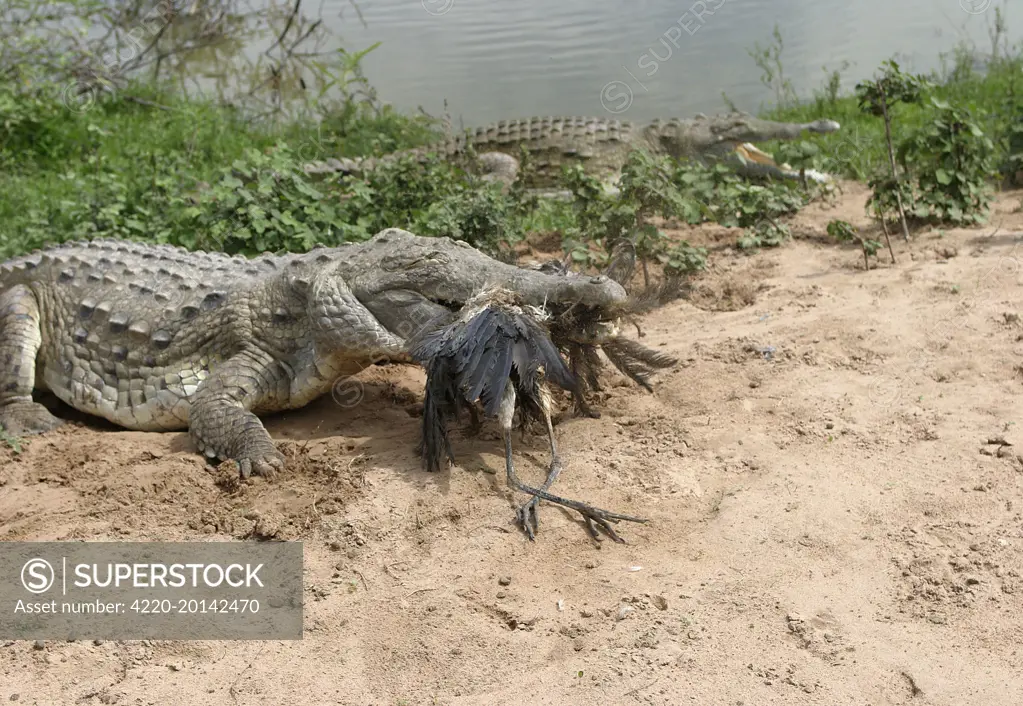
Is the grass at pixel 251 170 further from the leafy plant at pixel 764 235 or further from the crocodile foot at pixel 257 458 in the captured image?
the crocodile foot at pixel 257 458

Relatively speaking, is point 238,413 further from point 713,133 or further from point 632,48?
point 632,48

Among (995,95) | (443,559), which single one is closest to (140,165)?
(443,559)

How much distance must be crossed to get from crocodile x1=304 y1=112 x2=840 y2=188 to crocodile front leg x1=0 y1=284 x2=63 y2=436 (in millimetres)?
5089

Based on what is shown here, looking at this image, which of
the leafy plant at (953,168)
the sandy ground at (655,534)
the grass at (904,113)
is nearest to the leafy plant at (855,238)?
the leafy plant at (953,168)

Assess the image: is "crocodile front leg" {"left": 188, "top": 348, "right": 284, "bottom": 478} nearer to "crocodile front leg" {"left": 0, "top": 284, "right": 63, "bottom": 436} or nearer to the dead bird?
the dead bird

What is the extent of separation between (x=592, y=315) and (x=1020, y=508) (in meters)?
1.78

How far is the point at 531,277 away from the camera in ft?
14.5

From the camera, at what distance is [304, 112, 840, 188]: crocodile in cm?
1008

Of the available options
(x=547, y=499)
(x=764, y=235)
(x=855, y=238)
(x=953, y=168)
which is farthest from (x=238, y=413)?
(x=953, y=168)

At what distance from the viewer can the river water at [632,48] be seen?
12570 mm

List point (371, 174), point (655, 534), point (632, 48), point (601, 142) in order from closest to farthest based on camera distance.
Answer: point (655, 534), point (371, 174), point (601, 142), point (632, 48)

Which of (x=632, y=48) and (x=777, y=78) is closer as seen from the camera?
(x=777, y=78)

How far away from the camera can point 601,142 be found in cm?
1065

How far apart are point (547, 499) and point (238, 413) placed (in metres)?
1.66
